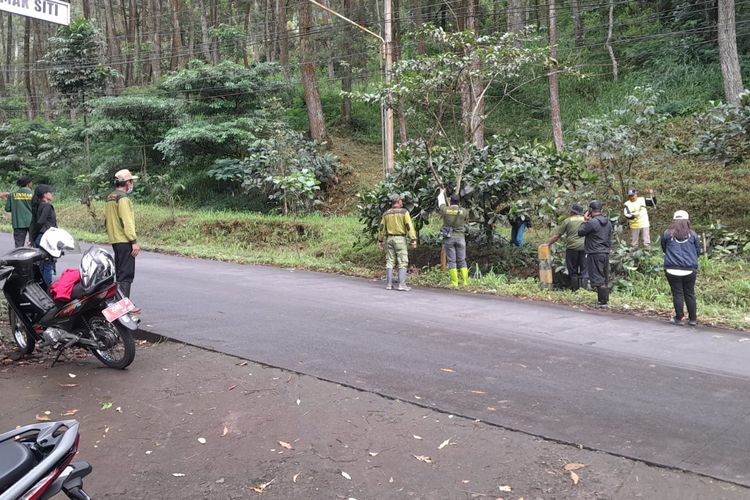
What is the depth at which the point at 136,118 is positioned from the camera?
26.3m

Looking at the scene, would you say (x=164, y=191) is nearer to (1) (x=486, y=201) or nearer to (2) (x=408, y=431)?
(1) (x=486, y=201)

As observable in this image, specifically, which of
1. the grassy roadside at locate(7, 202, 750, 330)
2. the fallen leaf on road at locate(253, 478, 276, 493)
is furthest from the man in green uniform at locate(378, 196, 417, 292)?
the fallen leaf on road at locate(253, 478, 276, 493)

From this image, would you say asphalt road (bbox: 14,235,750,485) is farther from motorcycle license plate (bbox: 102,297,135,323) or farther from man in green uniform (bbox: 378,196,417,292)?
motorcycle license plate (bbox: 102,297,135,323)

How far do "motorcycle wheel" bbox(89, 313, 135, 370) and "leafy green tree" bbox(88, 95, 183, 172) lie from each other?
21.7 m

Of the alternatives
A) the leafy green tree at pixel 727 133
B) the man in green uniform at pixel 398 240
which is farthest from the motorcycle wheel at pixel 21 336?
the leafy green tree at pixel 727 133

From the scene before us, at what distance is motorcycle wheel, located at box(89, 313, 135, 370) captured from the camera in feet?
19.7

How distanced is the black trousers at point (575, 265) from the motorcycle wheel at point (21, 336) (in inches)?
373

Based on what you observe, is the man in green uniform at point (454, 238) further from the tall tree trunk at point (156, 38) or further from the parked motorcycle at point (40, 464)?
the tall tree trunk at point (156, 38)

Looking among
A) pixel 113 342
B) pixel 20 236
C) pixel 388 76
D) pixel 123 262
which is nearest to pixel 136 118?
pixel 388 76

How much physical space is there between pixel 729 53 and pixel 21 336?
22766mm

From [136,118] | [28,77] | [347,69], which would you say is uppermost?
[28,77]

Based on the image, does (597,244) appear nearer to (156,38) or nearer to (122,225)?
(122,225)

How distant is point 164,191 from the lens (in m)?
25.1

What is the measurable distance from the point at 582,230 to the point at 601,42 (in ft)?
76.2
